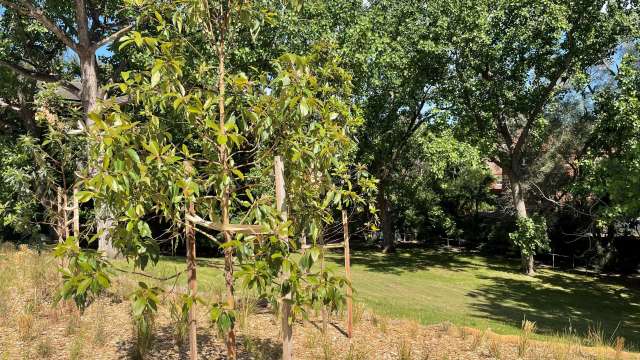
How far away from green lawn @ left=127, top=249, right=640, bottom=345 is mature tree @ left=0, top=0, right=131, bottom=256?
658 centimetres

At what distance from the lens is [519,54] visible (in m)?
19.2

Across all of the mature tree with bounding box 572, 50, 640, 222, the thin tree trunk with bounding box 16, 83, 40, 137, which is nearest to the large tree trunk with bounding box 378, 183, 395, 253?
the mature tree with bounding box 572, 50, 640, 222

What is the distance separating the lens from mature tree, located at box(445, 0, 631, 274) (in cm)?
1786

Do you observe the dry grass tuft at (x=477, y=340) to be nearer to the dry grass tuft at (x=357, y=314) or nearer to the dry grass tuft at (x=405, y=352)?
the dry grass tuft at (x=405, y=352)

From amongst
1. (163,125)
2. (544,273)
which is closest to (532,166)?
(544,273)

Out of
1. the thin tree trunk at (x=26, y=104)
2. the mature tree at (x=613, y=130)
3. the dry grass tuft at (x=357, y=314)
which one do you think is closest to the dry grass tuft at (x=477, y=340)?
the dry grass tuft at (x=357, y=314)

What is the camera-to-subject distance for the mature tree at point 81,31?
578 inches

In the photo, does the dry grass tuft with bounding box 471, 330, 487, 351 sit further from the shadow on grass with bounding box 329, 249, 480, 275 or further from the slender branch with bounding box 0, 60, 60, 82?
the slender branch with bounding box 0, 60, 60, 82

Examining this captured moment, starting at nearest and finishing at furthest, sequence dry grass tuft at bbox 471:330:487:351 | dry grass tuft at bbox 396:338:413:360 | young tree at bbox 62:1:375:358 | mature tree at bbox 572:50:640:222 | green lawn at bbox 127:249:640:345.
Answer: young tree at bbox 62:1:375:358 < dry grass tuft at bbox 396:338:413:360 < dry grass tuft at bbox 471:330:487:351 < green lawn at bbox 127:249:640:345 < mature tree at bbox 572:50:640:222

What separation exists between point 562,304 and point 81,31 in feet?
59.2

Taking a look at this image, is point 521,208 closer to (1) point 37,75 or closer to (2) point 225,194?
(2) point 225,194

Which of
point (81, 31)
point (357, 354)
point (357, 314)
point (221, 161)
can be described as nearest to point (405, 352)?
point (357, 354)

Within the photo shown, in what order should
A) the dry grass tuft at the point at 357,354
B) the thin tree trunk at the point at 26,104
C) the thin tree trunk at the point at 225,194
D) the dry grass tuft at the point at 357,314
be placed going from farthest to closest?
1. the thin tree trunk at the point at 26,104
2. the dry grass tuft at the point at 357,314
3. the dry grass tuft at the point at 357,354
4. the thin tree trunk at the point at 225,194

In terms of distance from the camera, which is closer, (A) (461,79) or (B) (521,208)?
(A) (461,79)
